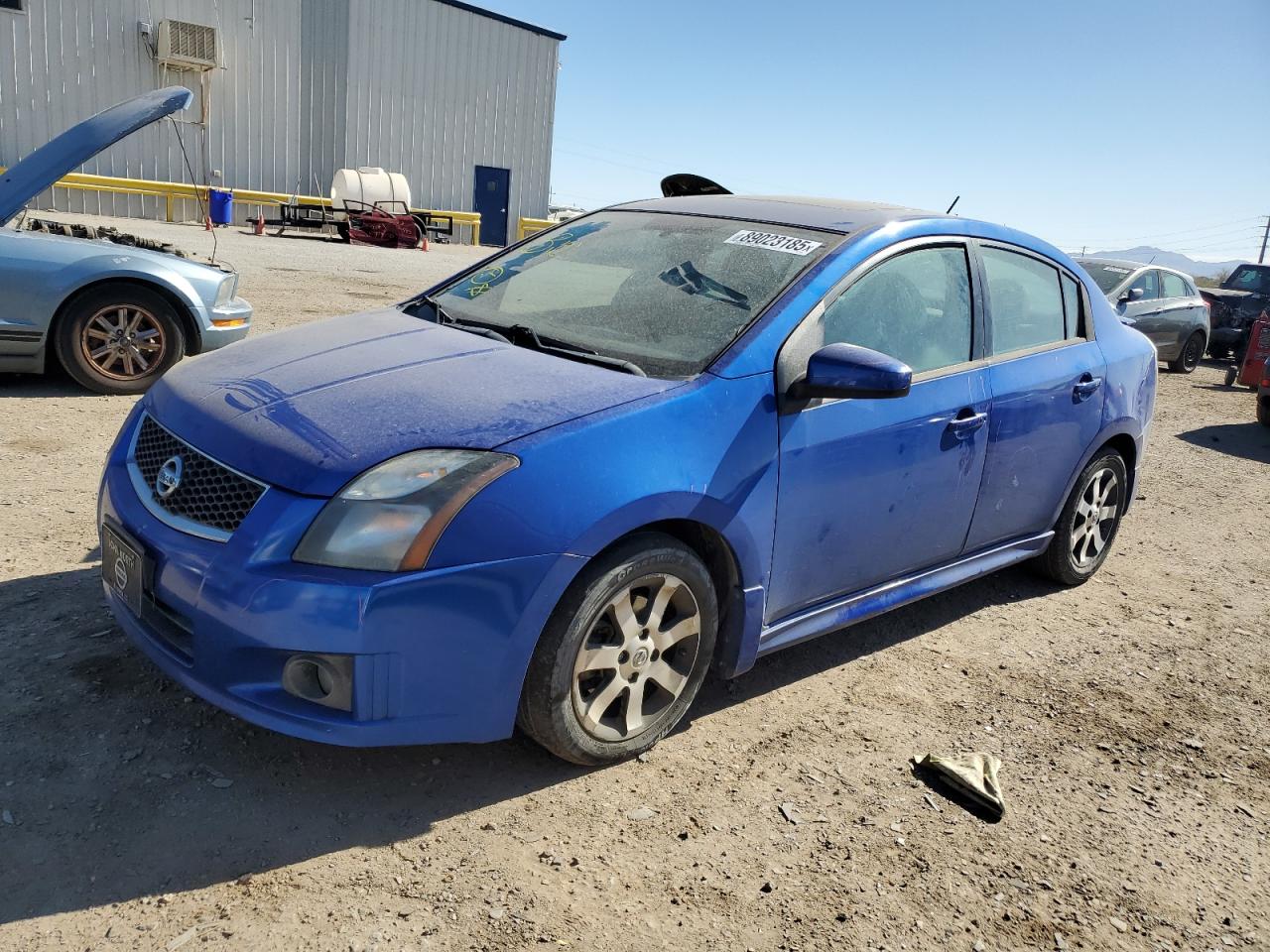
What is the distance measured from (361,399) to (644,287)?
1.15 metres

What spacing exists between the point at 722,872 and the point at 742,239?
2078 millimetres

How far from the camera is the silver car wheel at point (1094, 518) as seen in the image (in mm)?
4633

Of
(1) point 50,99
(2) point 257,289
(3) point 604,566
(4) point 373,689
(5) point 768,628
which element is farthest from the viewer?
(1) point 50,99

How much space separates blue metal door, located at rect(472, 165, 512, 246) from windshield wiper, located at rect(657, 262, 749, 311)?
2990cm

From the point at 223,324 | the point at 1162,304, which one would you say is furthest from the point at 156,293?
the point at 1162,304

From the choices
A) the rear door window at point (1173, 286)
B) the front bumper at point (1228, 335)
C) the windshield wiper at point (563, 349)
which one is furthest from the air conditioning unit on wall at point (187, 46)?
the windshield wiper at point (563, 349)

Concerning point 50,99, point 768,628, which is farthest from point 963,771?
point 50,99

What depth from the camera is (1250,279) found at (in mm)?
16531

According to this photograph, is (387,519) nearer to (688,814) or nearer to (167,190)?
(688,814)

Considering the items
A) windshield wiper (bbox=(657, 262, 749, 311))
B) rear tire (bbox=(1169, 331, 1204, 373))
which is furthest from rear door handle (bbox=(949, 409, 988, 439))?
rear tire (bbox=(1169, 331, 1204, 373))

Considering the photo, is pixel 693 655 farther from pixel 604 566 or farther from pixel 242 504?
pixel 242 504

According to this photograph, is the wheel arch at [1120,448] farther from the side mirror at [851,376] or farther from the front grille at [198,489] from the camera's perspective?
the front grille at [198,489]

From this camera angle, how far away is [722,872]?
254 centimetres

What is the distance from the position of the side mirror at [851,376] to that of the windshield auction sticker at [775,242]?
0.52 metres
